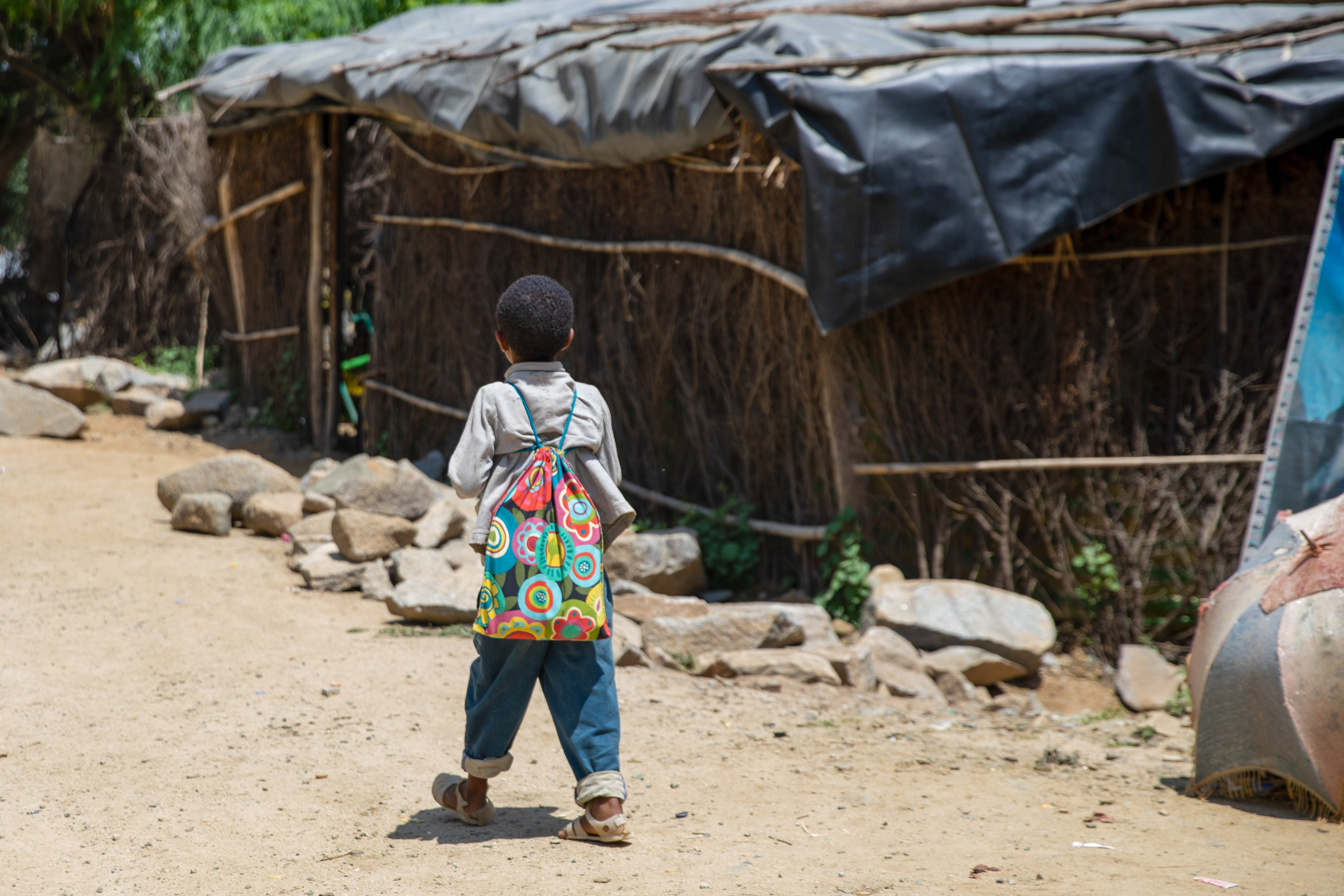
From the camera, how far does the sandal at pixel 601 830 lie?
2.83m

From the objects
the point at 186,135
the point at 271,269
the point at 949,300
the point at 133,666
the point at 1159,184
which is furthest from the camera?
the point at 186,135

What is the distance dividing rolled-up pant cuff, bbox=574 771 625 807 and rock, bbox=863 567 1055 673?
2.54 metres

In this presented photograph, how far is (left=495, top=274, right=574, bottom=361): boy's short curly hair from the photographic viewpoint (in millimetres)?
2832

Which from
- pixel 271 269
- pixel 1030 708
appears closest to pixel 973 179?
pixel 1030 708

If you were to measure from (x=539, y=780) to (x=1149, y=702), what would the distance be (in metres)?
2.80

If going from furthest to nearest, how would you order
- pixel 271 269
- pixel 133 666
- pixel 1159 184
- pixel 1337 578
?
1. pixel 271 269
2. pixel 1159 184
3. pixel 133 666
4. pixel 1337 578

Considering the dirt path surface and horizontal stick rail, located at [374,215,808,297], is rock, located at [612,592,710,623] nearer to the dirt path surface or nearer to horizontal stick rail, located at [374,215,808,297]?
the dirt path surface

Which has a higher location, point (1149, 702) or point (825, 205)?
point (825, 205)

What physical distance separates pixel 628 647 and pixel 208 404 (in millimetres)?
Result: 6533

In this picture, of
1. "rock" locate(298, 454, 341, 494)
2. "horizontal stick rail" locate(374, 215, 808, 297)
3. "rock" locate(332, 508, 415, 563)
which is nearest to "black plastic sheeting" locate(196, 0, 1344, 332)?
"horizontal stick rail" locate(374, 215, 808, 297)

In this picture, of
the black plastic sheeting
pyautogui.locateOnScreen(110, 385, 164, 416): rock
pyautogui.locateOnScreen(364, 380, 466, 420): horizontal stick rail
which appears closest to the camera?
the black plastic sheeting

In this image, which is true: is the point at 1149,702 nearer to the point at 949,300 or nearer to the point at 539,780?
the point at 949,300

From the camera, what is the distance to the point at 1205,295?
5.11m

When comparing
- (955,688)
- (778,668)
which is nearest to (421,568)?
(778,668)
